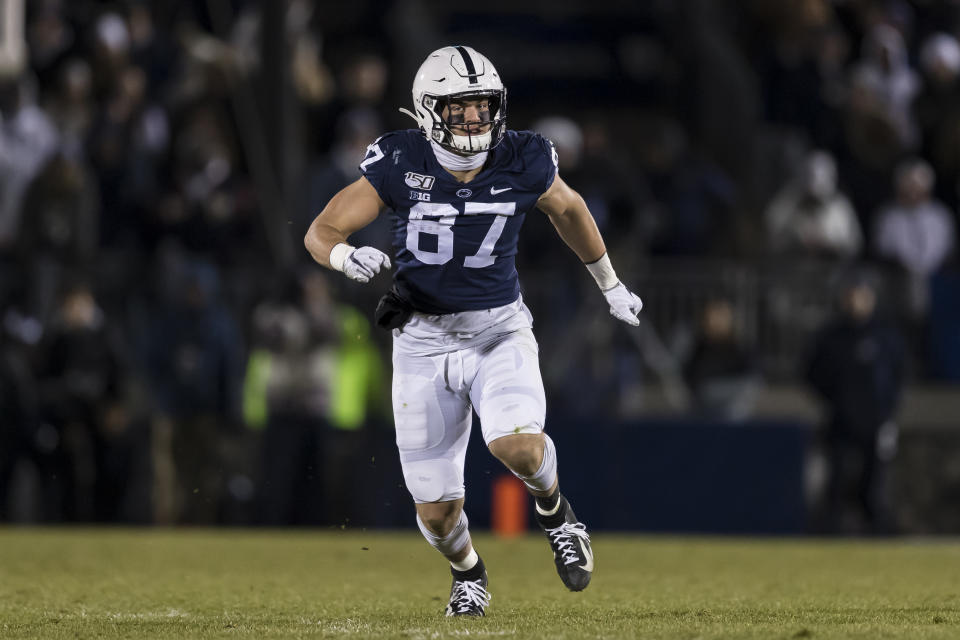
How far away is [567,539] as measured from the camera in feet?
26.3

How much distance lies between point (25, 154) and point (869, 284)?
23.4 ft

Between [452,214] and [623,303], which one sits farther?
[623,303]

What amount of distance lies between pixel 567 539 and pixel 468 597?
20.1 inches

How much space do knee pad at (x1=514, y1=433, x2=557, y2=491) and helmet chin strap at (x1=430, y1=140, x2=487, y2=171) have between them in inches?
47.9

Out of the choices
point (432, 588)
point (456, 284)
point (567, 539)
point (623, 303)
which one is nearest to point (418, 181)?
point (456, 284)

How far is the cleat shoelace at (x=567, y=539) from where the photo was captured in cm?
800

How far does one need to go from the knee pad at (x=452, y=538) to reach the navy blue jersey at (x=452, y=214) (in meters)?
0.96

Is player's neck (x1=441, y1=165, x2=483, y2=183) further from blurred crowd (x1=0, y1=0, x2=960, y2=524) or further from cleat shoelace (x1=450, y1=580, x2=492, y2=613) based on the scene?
blurred crowd (x1=0, y1=0, x2=960, y2=524)

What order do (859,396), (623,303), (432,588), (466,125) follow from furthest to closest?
(859,396), (432,588), (623,303), (466,125)

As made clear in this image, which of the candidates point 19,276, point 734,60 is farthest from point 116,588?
point 734,60

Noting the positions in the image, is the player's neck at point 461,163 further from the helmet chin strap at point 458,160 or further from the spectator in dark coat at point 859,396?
the spectator in dark coat at point 859,396

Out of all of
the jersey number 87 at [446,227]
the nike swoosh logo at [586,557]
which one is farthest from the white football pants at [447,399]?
the nike swoosh logo at [586,557]

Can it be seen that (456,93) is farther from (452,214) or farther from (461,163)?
(452,214)

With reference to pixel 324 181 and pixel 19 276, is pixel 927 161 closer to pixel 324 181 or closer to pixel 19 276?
pixel 324 181
